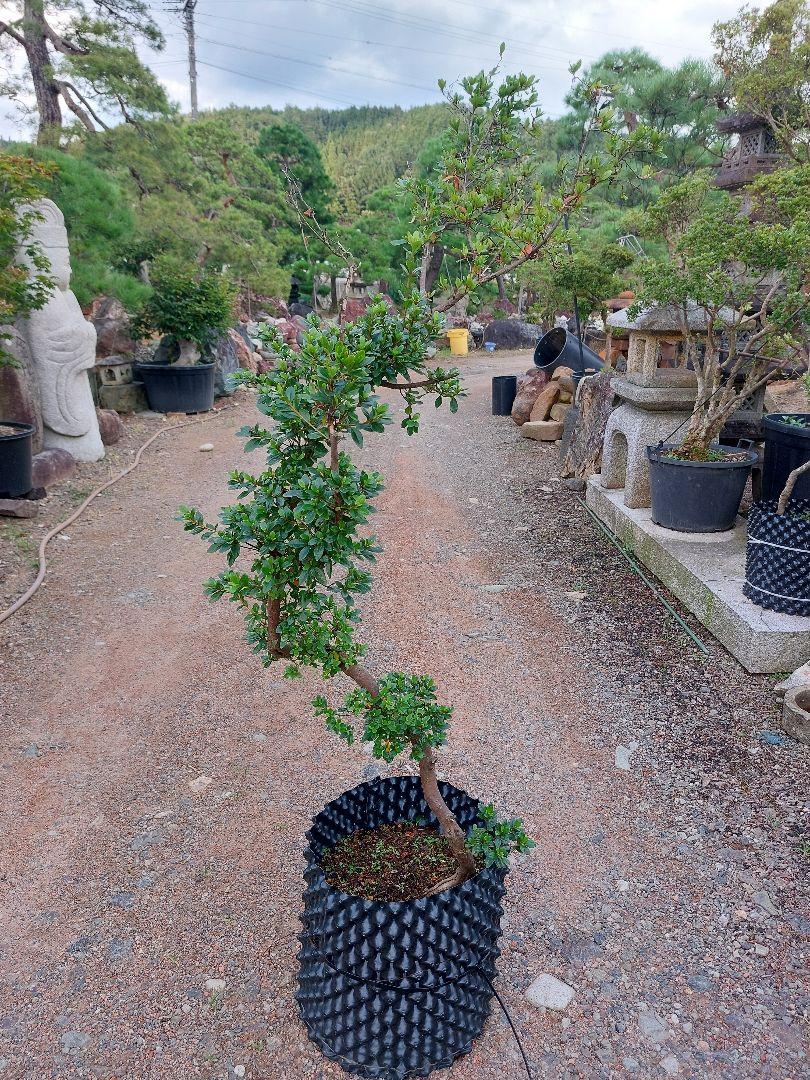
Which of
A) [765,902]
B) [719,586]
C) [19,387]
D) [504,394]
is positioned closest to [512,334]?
[504,394]

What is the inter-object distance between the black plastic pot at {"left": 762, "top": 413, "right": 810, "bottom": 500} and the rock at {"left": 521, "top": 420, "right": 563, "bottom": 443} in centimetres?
357

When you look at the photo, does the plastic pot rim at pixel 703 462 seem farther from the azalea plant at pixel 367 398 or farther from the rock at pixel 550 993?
the rock at pixel 550 993

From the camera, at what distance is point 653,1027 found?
1858mm

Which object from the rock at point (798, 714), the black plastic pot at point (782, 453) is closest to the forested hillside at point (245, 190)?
the black plastic pot at point (782, 453)

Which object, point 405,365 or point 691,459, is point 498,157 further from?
point 691,459

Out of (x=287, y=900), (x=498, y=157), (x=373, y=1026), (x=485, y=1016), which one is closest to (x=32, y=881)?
(x=287, y=900)

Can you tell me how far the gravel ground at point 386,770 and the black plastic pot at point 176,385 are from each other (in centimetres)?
463

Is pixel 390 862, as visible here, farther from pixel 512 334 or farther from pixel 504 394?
pixel 512 334

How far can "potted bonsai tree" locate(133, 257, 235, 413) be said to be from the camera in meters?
8.70

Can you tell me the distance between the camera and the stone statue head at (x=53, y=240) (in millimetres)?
6289

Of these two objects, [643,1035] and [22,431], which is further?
[22,431]

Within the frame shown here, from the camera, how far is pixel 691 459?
429 cm

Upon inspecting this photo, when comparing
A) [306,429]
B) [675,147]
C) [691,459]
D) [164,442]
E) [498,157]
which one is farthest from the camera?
[675,147]

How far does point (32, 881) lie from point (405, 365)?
195cm
